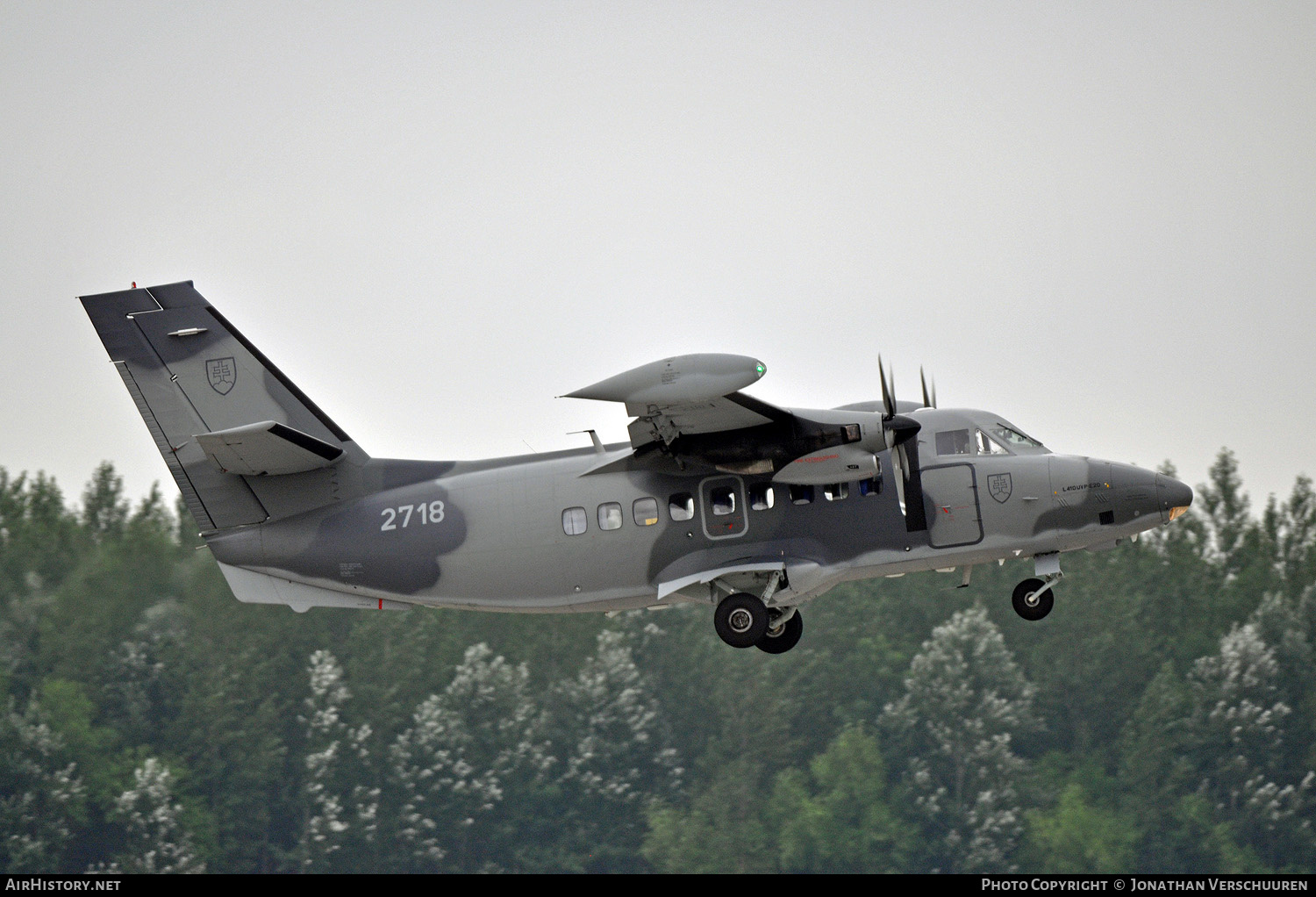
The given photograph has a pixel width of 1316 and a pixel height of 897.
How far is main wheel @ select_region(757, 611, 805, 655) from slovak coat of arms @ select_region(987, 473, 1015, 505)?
12.6ft

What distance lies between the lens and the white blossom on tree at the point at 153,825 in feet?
225

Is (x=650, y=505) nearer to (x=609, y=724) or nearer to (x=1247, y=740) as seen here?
(x=609, y=724)

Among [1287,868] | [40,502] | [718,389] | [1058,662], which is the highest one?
[40,502]

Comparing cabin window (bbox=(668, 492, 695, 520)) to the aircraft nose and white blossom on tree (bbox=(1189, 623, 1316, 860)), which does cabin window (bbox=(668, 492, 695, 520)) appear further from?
white blossom on tree (bbox=(1189, 623, 1316, 860))

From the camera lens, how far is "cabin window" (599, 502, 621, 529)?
23.1 meters

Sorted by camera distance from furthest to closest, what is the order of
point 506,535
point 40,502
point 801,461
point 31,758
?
point 40,502 → point 31,758 → point 506,535 → point 801,461

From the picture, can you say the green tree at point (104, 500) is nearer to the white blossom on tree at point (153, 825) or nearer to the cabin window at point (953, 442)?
the white blossom on tree at point (153, 825)

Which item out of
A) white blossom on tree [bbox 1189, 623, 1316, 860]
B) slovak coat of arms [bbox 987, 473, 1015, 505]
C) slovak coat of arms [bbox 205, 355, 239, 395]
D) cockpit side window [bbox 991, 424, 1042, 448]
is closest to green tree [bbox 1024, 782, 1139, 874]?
white blossom on tree [bbox 1189, 623, 1316, 860]

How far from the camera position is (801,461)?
72.0 ft

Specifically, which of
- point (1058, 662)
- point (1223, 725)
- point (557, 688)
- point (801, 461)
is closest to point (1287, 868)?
point (1223, 725)

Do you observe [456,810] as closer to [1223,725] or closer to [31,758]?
[31,758]

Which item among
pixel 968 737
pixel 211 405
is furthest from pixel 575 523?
pixel 968 737

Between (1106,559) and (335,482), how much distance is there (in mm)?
67346
